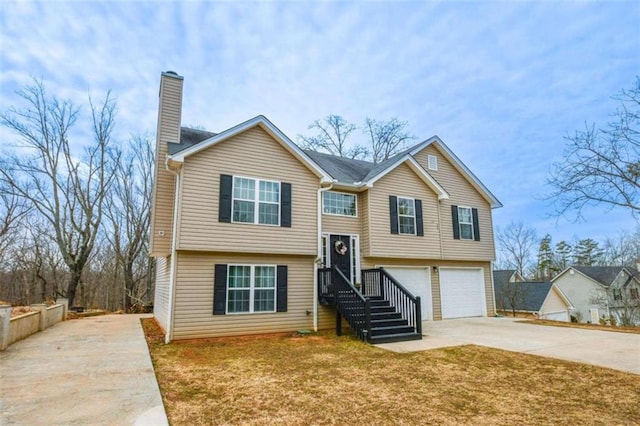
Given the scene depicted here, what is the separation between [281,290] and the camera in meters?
10.1

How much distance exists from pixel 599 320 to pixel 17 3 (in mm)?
34417

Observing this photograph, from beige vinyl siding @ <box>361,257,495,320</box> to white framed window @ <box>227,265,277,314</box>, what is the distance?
11.6ft

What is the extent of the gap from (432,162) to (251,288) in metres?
8.91

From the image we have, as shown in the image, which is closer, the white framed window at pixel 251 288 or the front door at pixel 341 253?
the white framed window at pixel 251 288

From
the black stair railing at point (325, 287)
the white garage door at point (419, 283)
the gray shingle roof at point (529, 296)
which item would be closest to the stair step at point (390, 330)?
the black stair railing at point (325, 287)

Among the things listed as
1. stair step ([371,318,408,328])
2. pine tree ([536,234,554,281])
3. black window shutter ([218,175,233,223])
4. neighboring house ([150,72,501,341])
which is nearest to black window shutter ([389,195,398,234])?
neighboring house ([150,72,501,341])

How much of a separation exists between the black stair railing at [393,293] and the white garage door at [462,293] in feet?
12.3

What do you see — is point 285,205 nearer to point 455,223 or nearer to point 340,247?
point 340,247

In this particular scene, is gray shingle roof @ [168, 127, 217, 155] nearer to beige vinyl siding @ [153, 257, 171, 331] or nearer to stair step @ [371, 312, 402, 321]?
beige vinyl siding @ [153, 257, 171, 331]

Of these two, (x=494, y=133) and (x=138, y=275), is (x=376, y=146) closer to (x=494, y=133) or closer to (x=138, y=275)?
(x=494, y=133)

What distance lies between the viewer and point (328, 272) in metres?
10.7

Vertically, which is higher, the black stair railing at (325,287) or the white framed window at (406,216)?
the white framed window at (406,216)

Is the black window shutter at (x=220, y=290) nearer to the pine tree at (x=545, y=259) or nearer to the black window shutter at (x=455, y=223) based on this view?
the black window shutter at (x=455, y=223)

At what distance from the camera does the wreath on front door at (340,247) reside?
11602 millimetres
